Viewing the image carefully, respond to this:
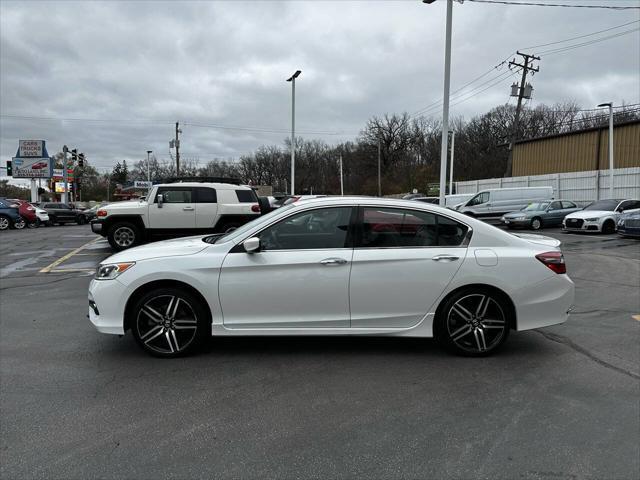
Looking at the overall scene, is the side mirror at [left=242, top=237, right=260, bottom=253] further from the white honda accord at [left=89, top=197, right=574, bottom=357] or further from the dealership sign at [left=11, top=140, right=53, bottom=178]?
the dealership sign at [left=11, top=140, right=53, bottom=178]

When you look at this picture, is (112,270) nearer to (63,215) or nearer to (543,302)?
(543,302)

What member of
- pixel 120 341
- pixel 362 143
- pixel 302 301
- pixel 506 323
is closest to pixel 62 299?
pixel 120 341

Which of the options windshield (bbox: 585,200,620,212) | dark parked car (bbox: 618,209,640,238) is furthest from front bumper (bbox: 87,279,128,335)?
windshield (bbox: 585,200,620,212)

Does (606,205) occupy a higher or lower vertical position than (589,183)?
lower

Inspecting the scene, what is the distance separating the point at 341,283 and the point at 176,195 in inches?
405

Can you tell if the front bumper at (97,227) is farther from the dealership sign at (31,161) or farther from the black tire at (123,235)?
the dealership sign at (31,161)

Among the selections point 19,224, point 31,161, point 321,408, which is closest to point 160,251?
point 321,408

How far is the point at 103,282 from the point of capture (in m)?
4.48

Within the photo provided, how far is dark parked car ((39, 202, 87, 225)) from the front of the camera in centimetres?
3375

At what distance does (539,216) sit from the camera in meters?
23.2

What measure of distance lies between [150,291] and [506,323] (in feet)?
11.3

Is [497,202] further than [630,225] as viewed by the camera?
Yes

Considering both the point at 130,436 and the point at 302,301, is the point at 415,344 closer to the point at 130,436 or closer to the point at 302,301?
the point at 302,301

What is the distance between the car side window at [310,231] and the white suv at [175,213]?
966 cm
